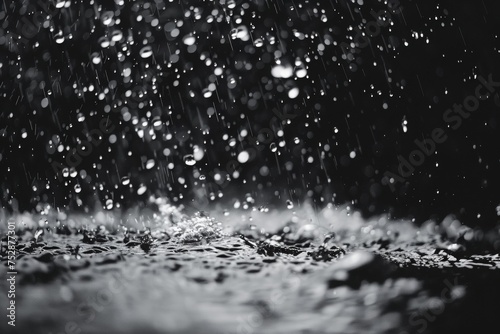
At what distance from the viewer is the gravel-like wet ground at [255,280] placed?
30.8 inches

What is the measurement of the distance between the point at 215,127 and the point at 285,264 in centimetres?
105

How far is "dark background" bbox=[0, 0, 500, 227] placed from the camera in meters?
1.79

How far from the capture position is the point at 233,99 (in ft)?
6.68

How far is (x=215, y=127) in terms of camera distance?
206 centimetres

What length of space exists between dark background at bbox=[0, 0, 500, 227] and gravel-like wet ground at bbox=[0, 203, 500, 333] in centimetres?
35

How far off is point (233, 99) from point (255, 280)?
46.6 inches

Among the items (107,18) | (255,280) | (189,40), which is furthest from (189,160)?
(255,280)

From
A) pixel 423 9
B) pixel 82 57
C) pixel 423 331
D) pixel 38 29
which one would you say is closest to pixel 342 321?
pixel 423 331

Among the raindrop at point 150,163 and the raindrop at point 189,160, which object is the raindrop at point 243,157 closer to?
the raindrop at point 189,160

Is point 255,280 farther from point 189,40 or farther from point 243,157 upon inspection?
point 189,40

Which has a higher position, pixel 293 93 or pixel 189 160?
pixel 293 93

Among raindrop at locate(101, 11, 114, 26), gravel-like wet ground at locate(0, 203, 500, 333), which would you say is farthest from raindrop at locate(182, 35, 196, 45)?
gravel-like wet ground at locate(0, 203, 500, 333)

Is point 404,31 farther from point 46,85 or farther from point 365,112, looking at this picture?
point 46,85

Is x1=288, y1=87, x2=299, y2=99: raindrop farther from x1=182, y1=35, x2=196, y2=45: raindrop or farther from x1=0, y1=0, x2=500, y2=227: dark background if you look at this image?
x1=182, y1=35, x2=196, y2=45: raindrop
